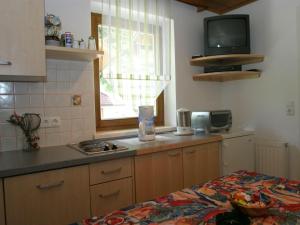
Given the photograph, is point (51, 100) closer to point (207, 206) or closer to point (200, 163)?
point (200, 163)

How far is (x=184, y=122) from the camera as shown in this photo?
250cm

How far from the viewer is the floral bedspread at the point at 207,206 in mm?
828

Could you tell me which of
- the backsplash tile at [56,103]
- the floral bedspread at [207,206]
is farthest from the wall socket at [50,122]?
the floral bedspread at [207,206]

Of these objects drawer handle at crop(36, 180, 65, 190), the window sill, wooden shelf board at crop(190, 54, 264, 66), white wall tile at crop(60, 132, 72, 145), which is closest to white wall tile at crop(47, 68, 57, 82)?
white wall tile at crop(60, 132, 72, 145)

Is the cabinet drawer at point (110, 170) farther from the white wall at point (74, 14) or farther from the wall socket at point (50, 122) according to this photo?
the white wall at point (74, 14)

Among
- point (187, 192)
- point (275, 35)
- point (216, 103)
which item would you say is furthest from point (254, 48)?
point (187, 192)

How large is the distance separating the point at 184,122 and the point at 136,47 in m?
0.87

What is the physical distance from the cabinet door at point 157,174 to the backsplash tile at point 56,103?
633 mm

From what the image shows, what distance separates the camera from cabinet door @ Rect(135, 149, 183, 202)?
184 cm

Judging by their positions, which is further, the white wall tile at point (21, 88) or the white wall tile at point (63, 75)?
the white wall tile at point (63, 75)

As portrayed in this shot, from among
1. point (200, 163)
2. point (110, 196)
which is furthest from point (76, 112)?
point (200, 163)

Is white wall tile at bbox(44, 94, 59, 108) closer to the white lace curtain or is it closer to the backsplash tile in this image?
the backsplash tile

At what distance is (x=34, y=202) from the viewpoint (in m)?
1.41

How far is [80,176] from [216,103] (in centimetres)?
218
